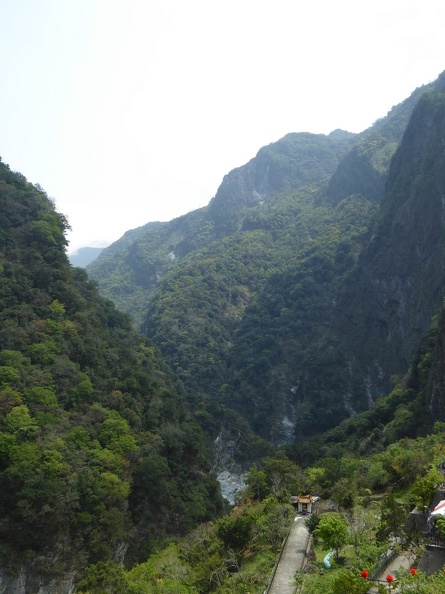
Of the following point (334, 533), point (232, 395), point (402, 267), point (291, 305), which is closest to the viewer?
point (334, 533)

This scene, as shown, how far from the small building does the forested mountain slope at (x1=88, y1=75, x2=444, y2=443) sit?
41.9m

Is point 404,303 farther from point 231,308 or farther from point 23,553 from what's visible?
point 23,553

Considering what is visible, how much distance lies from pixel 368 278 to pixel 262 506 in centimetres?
6966

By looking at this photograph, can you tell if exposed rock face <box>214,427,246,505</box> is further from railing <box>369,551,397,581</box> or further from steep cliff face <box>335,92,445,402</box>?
railing <box>369,551,397,581</box>

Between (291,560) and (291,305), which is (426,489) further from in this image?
(291,305)

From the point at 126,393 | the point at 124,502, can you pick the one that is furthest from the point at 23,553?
the point at 126,393

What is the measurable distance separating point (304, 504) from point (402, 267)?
202ft

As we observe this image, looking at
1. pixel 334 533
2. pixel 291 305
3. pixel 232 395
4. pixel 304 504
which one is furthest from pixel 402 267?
pixel 334 533

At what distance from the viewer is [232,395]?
9081cm

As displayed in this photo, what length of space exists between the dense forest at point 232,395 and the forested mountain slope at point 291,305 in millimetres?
480

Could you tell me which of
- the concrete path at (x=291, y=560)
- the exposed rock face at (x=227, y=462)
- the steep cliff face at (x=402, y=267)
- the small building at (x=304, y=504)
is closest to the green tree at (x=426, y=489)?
the concrete path at (x=291, y=560)

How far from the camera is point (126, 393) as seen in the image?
1654 inches

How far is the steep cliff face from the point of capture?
237 feet

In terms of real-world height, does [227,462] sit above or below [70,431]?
below
